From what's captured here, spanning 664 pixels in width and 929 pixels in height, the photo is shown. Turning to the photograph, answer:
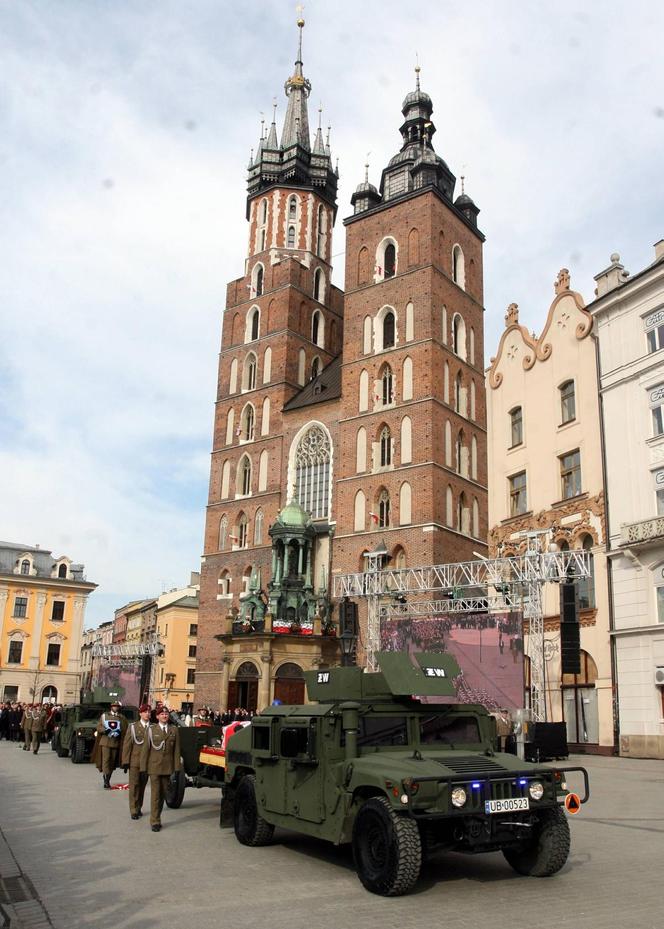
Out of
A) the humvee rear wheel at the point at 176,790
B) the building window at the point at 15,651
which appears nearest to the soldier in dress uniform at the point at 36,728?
the humvee rear wheel at the point at 176,790

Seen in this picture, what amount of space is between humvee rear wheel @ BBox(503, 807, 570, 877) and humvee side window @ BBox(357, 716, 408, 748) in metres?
1.37

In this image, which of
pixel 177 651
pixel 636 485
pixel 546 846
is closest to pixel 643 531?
pixel 636 485

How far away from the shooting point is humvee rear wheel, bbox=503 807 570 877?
7.14m

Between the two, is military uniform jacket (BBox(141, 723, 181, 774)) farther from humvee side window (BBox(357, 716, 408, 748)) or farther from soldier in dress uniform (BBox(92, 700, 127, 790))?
soldier in dress uniform (BBox(92, 700, 127, 790))

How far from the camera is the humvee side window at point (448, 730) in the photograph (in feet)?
26.4

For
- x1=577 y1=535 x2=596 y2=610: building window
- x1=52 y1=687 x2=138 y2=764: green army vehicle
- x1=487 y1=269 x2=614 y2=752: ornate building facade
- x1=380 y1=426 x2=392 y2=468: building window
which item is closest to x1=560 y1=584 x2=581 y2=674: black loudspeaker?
x1=487 y1=269 x2=614 y2=752: ornate building facade

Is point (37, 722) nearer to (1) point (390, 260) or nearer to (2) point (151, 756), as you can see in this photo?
(2) point (151, 756)

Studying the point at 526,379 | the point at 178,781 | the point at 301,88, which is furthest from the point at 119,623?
the point at 178,781

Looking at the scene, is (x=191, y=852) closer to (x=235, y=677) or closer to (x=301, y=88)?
(x=235, y=677)

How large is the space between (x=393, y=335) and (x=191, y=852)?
109 ft

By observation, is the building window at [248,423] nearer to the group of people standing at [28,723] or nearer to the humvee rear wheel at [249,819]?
the group of people standing at [28,723]

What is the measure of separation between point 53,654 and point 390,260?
36.6 metres

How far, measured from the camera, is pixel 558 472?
2652cm

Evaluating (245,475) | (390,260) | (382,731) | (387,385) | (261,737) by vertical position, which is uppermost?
(390,260)
